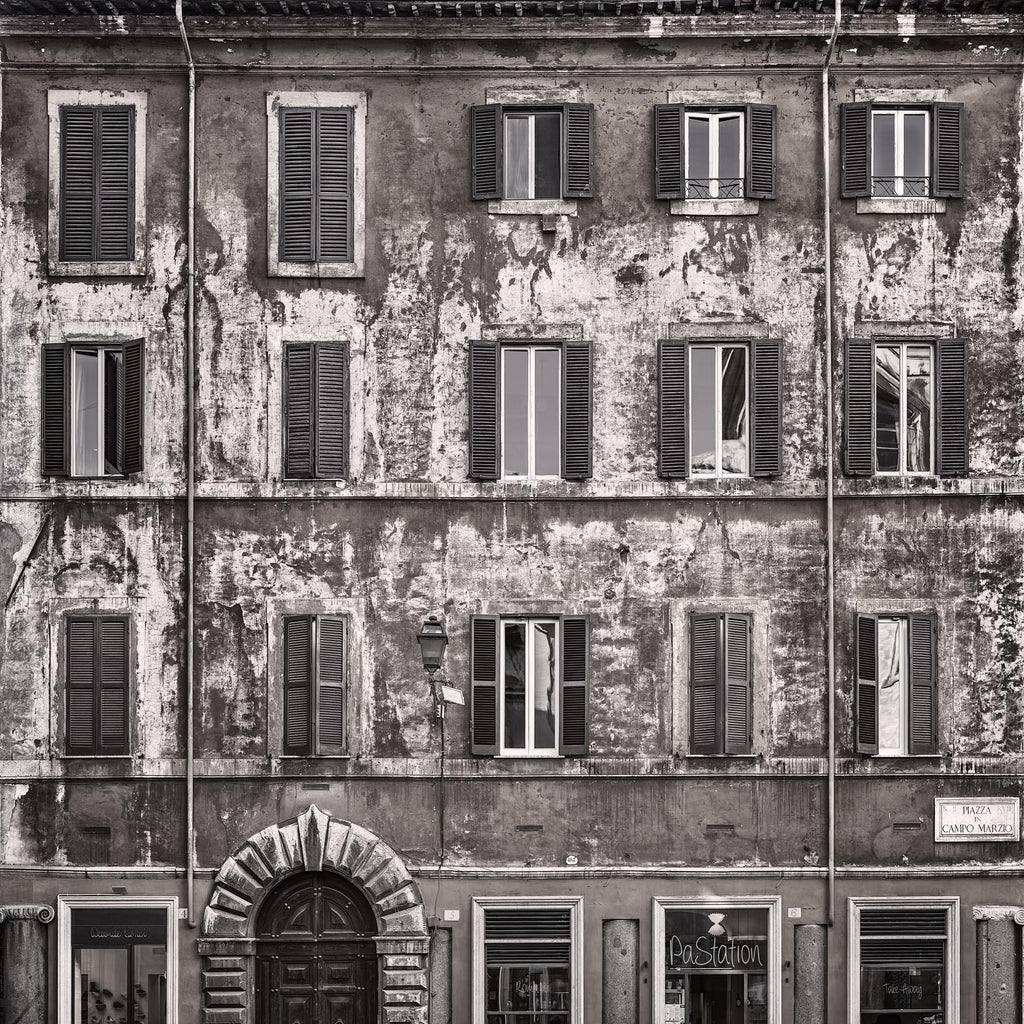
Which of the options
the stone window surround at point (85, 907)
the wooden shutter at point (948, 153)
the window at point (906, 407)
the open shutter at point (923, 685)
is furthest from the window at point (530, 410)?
the stone window surround at point (85, 907)

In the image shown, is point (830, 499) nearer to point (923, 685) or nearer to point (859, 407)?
point (859, 407)

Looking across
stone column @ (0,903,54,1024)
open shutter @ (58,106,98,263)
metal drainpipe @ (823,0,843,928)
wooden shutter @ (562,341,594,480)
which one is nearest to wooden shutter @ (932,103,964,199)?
metal drainpipe @ (823,0,843,928)

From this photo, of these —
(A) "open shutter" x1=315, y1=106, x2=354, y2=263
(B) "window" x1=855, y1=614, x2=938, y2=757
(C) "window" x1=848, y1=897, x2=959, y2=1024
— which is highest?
(A) "open shutter" x1=315, y1=106, x2=354, y2=263

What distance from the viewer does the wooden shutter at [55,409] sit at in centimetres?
2289

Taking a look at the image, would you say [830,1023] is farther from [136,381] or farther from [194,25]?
[194,25]

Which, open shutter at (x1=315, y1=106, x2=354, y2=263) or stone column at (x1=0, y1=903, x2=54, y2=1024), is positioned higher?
open shutter at (x1=315, y1=106, x2=354, y2=263)

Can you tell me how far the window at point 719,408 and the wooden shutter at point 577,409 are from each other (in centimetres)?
102

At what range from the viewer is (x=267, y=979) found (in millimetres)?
22594

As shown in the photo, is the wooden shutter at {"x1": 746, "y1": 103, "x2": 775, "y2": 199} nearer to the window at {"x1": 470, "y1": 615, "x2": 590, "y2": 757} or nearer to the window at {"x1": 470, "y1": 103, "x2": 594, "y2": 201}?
the window at {"x1": 470, "y1": 103, "x2": 594, "y2": 201}

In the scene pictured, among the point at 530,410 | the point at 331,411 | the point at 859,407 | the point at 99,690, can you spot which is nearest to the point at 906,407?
the point at 859,407

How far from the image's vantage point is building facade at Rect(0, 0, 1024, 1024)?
890 inches

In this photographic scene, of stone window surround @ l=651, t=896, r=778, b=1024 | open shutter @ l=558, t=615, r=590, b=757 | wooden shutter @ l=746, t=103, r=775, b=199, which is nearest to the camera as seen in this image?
stone window surround @ l=651, t=896, r=778, b=1024

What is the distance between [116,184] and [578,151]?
268 inches

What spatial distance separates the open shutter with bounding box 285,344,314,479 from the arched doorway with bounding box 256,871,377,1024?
591 centimetres
